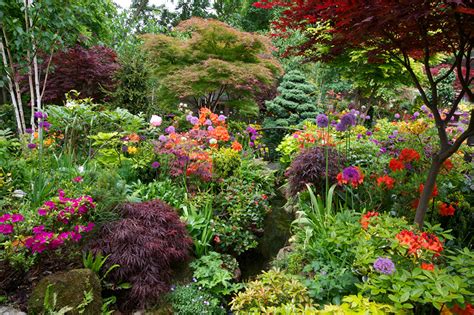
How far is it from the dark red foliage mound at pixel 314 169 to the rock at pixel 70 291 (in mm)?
2210

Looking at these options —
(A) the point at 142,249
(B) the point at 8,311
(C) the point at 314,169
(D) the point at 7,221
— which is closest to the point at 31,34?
(D) the point at 7,221

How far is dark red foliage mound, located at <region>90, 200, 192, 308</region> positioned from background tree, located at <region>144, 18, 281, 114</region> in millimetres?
4040

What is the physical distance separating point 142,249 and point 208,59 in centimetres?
468

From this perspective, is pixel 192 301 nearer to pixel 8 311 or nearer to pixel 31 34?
pixel 8 311

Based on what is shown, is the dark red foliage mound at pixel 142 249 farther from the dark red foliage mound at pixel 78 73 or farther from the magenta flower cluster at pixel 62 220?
the dark red foliage mound at pixel 78 73

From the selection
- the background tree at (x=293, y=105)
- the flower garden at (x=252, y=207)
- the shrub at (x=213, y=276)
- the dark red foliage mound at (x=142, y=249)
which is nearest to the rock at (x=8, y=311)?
the flower garden at (x=252, y=207)

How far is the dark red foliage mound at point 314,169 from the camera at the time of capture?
338cm

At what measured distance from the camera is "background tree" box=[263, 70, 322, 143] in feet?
24.0

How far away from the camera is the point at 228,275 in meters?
2.76

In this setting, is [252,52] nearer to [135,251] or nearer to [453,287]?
[135,251]

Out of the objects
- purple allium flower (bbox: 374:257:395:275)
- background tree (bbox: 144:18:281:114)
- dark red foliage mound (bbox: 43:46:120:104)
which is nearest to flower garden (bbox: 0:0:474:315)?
purple allium flower (bbox: 374:257:395:275)

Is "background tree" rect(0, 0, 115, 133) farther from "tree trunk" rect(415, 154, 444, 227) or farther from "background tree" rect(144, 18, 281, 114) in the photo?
"tree trunk" rect(415, 154, 444, 227)

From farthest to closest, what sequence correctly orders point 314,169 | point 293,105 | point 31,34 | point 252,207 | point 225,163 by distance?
1. point 293,105
2. point 225,163
3. point 31,34
4. point 252,207
5. point 314,169

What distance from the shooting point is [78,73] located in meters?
6.35
